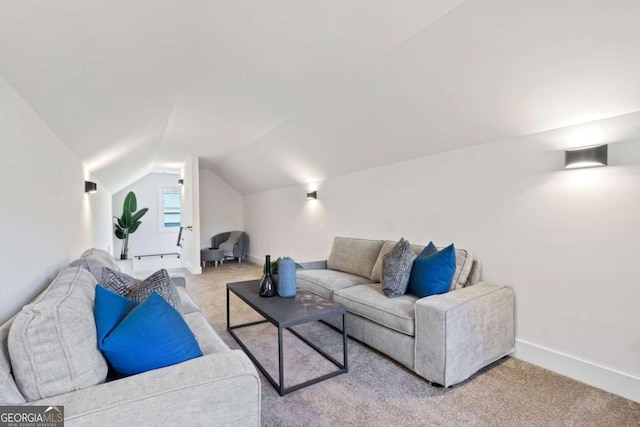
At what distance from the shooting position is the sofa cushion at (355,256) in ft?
11.9

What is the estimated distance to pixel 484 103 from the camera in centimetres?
243

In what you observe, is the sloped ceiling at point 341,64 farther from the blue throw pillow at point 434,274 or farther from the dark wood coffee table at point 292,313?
the dark wood coffee table at point 292,313

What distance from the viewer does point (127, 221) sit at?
7809 mm

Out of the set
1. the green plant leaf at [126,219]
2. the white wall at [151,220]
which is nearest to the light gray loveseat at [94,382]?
the green plant leaf at [126,219]

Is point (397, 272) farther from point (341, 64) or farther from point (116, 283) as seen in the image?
point (116, 283)

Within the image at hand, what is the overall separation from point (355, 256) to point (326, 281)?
23.6 inches

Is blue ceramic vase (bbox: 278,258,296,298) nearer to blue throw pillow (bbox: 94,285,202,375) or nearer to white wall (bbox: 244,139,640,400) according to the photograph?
blue throw pillow (bbox: 94,285,202,375)

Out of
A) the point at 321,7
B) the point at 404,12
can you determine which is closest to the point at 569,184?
the point at 404,12

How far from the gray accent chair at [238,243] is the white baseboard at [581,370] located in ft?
20.1

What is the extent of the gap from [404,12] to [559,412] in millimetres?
2550

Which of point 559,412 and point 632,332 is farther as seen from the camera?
point 632,332

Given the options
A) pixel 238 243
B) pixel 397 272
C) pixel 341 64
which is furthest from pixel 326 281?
pixel 238 243

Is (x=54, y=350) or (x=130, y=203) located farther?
(x=130, y=203)

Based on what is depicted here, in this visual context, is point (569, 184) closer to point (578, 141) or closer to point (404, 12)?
point (578, 141)
